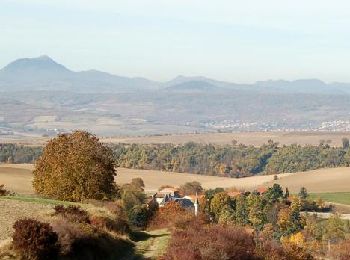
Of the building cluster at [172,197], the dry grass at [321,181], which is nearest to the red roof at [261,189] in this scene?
the dry grass at [321,181]

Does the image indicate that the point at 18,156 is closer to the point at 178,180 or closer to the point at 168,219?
the point at 178,180

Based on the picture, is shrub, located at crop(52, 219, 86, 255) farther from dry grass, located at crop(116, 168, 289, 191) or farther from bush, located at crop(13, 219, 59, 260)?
dry grass, located at crop(116, 168, 289, 191)

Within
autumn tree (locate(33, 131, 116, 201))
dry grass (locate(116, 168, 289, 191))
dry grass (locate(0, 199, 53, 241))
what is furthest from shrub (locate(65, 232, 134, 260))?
dry grass (locate(116, 168, 289, 191))

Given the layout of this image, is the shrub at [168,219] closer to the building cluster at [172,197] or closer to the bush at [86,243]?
the bush at [86,243]

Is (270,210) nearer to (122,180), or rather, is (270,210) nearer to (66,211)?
(122,180)

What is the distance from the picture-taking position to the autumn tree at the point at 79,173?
166ft

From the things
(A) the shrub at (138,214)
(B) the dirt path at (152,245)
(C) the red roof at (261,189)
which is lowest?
(C) the red roof at (261,189)

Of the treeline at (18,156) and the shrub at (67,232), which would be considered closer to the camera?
the shrub at (67,232)

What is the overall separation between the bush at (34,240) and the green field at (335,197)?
12141cm

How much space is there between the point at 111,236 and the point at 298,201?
9873cm

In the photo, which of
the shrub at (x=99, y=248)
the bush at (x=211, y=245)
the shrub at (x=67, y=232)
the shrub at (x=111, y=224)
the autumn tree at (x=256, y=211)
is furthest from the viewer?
the autumn tree at (x=256, y=211)

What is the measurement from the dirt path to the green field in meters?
106

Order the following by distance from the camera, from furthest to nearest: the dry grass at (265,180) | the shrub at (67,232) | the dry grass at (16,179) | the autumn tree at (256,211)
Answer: the dry grass at (265,180), the autumn tree at (256,211), the dry grass at (16,179), the shrub at (67,232)

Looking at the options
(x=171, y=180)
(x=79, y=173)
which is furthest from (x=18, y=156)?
(x=79, y=173)
